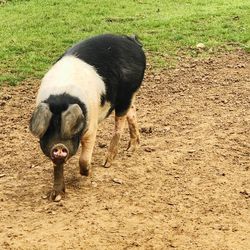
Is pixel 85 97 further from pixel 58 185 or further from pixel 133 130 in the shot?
pixel 133 130

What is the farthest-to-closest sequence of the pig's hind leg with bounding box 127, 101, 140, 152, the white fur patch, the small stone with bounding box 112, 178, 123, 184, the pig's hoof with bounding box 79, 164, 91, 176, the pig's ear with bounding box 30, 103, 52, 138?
the pig's hind leg with bounding box 127, 101, 140, 152 → the small stone with bounding box 112, 178, 123, 184 → the pig's hoof with bounding box 79, 164, 91, 176 → the white fur patch → the pig's ear with bounding box 30, 103, 52, 138

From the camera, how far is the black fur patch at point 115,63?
499cm

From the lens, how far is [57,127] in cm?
424

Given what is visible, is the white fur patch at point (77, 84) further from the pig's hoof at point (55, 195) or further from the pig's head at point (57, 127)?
the pig's hoof at point (55, 195)

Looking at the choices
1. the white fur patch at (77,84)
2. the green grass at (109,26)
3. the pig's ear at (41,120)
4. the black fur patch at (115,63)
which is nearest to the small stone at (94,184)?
the white fur patch at (77,84)

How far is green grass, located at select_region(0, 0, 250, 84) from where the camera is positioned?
8438 millimetres

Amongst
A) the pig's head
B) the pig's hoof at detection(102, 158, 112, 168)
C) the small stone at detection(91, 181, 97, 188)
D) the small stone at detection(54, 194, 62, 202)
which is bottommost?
the pig's hoof at detection(102, 158, 112, 168)

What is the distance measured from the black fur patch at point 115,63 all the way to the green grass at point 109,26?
8.38 feet

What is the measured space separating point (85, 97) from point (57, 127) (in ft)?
1.40

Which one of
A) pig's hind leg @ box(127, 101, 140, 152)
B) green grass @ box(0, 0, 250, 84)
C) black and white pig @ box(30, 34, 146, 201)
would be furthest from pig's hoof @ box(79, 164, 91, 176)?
green grass @ box(0, 0, 250, 84)

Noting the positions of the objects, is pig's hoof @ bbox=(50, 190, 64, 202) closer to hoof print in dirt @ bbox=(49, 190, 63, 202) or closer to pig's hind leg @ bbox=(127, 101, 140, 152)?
hoof print in dirt @ bbox=(49, 190, 63, 202)

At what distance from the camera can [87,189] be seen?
4957mm

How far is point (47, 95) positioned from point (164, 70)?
374 cm

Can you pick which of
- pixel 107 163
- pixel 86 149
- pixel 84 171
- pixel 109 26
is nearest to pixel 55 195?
pixel 84 171
